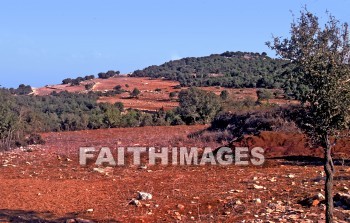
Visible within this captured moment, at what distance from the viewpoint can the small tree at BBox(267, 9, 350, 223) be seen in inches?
237

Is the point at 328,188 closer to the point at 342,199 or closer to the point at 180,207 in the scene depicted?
the point at 342,199

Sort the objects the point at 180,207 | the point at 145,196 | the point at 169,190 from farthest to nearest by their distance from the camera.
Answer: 1. the point at 169,190
2. the point at 145,196
3. the point at 180,207

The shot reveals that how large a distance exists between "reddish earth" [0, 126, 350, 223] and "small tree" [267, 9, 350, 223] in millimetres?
1899

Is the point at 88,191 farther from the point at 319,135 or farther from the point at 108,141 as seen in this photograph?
the point at 108,141

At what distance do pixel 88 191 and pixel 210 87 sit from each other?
157 ft

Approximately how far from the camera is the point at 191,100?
34.8 meters

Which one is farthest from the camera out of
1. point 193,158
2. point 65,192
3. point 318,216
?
point 193,158

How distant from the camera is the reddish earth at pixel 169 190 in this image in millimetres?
8398

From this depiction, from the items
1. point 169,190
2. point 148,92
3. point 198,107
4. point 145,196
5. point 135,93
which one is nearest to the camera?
point 145,196

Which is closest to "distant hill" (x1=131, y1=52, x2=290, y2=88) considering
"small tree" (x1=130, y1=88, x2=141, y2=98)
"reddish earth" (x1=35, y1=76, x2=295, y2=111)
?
"reddish earth" (x1=35, y1=76, x2=295, y2=111)

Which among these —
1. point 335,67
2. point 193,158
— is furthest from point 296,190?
point 193,158

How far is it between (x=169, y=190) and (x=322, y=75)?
5.60 m

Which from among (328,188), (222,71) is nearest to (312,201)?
(328,188)

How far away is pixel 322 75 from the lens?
6.02 metres
